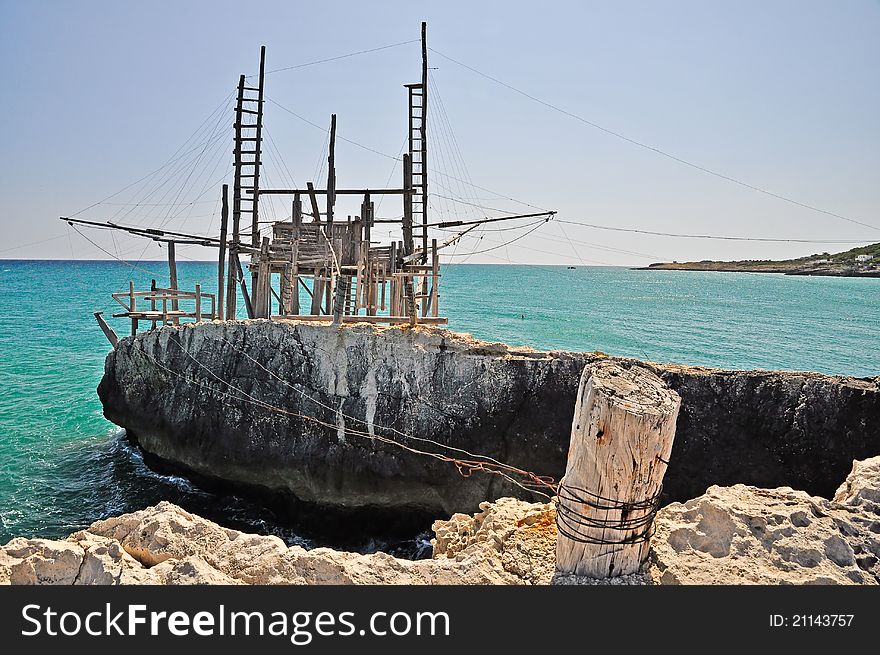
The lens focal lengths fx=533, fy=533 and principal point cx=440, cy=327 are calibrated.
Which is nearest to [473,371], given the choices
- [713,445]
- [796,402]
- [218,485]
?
[713,445]

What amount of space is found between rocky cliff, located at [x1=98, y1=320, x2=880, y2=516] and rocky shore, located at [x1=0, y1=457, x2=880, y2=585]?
6441 mm

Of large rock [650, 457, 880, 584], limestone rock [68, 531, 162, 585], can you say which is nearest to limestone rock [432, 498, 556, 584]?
large rock [650, 457, 880, 584]

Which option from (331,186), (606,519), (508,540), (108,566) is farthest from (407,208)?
(606,519)

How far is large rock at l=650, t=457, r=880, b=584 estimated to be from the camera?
4.05 metres

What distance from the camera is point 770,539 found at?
4.43m

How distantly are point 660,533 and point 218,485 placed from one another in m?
12.9

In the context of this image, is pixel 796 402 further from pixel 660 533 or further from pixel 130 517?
pixel 130 517

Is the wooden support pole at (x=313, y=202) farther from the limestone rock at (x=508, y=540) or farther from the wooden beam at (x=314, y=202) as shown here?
the limestone rock at (x=508, y=540)

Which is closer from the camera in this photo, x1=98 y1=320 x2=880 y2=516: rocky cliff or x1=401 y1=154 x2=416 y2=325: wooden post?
Result: x1=98 y1=320 x2=880 y2=516: rocky cliff

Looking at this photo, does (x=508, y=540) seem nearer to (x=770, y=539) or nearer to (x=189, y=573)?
(x=770, y=539)

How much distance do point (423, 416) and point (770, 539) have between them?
Answer: 9170 millimetres

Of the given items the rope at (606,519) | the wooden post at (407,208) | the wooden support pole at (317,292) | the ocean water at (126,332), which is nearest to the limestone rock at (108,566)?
the rope at (606,519)

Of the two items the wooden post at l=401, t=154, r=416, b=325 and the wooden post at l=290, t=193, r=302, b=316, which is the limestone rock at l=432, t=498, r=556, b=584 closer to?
the wooden post at l=290, t=193, r=302, b=316

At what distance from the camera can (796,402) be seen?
10.8 m
